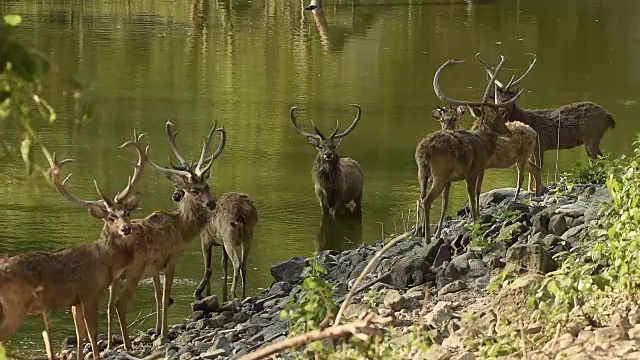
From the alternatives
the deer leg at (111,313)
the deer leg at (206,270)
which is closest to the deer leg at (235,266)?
the deer leg at (206,270)

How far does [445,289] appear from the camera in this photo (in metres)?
9.49

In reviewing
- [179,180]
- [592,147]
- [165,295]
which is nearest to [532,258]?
[165,295]

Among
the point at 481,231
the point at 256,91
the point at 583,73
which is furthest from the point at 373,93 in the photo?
the point at 481,231

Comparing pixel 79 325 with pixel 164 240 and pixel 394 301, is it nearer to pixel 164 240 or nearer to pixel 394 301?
pixel 164 240

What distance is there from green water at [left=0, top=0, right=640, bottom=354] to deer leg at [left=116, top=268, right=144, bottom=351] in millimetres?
637

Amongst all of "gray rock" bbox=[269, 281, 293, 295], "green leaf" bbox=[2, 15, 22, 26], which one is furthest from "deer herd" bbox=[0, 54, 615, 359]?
"green leaf" bbox=[2, 15, 22, 26]

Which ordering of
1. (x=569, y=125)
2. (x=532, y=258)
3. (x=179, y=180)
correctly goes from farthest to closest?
(x=569, y=125)
(x=179, y=180)
(x=532, y=258)

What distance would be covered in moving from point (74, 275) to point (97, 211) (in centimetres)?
72

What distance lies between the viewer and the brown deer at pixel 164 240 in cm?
1040

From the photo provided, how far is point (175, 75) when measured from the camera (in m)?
25.2

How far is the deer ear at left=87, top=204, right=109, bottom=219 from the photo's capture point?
9.97 metres

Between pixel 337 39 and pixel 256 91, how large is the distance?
9.08 m

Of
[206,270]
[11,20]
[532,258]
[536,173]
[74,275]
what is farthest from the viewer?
[536,173]

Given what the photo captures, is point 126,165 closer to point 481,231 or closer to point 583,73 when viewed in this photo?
point 481,231
